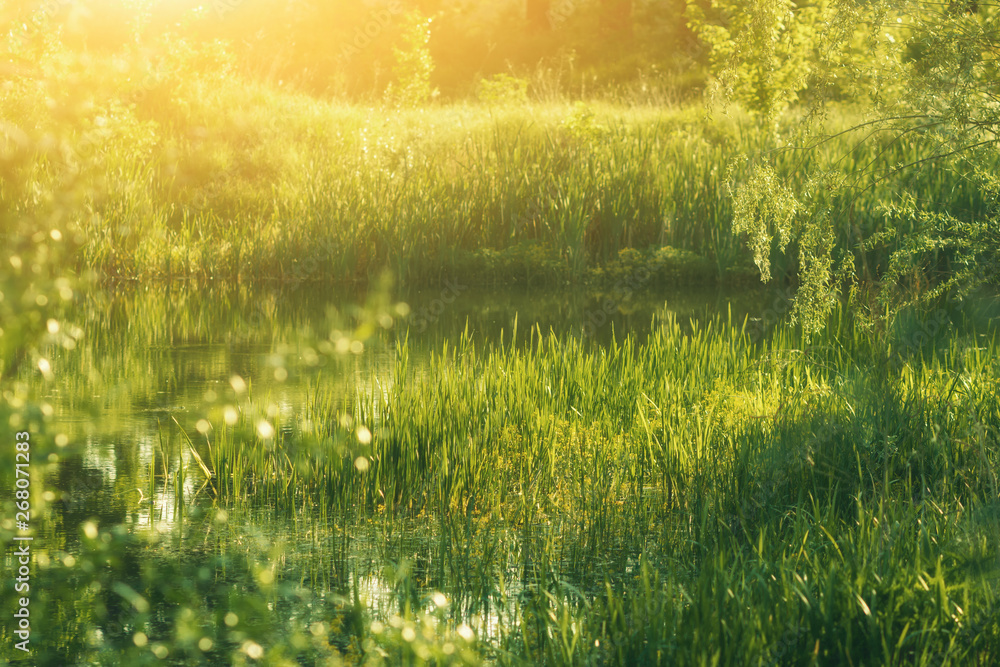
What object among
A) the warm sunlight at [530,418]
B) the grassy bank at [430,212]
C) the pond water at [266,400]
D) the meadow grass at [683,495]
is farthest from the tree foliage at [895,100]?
the grassy bank at [430,212]

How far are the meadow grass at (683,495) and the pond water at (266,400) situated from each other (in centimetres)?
9

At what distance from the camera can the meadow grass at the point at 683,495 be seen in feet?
11.5

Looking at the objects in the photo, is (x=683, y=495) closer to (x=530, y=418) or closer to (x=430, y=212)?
(x=530, y=418)

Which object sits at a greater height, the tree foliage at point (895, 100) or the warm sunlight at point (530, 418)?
the tree foliage at point (895, 100)

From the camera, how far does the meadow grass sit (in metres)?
3.50

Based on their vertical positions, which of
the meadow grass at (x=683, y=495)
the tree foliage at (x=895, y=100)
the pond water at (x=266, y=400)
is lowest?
the pond water at (x=266, y=400)

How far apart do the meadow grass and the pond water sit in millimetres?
88

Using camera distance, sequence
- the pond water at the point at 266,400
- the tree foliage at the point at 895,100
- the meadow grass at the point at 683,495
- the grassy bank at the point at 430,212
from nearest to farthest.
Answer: the meadow grass at the point at 683,495
the pond water at the point at 266,400
the tree foliage at the point at 895,100
the grassy bank at the point at 430,212

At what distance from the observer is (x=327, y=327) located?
11266 mm

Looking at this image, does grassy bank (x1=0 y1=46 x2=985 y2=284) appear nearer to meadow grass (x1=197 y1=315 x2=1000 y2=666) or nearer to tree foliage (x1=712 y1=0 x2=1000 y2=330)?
meadow grass (x1=197 y1=315 x2=1000 y2=666)

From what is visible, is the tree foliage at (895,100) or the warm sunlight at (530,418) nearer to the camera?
the warm sunlight at (530,418)

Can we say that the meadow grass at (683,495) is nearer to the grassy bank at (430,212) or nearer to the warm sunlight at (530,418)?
the warm sunlight at (530,418)

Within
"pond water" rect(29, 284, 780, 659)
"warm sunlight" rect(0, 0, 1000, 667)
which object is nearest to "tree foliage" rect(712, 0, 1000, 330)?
"warm sunlight" rect(0, 0, 1000, 667)

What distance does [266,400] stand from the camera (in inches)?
265
